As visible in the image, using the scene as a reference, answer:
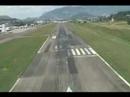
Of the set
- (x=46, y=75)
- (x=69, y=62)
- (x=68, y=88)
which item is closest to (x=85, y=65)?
(x=69, y=62)

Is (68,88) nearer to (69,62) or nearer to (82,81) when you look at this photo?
(82,81)

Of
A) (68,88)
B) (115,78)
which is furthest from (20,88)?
(115,78)

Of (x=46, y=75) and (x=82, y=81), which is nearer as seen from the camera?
(x=82, y=81)

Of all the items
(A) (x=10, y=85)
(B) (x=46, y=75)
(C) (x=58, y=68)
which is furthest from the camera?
(C) (x=58, y=68)
